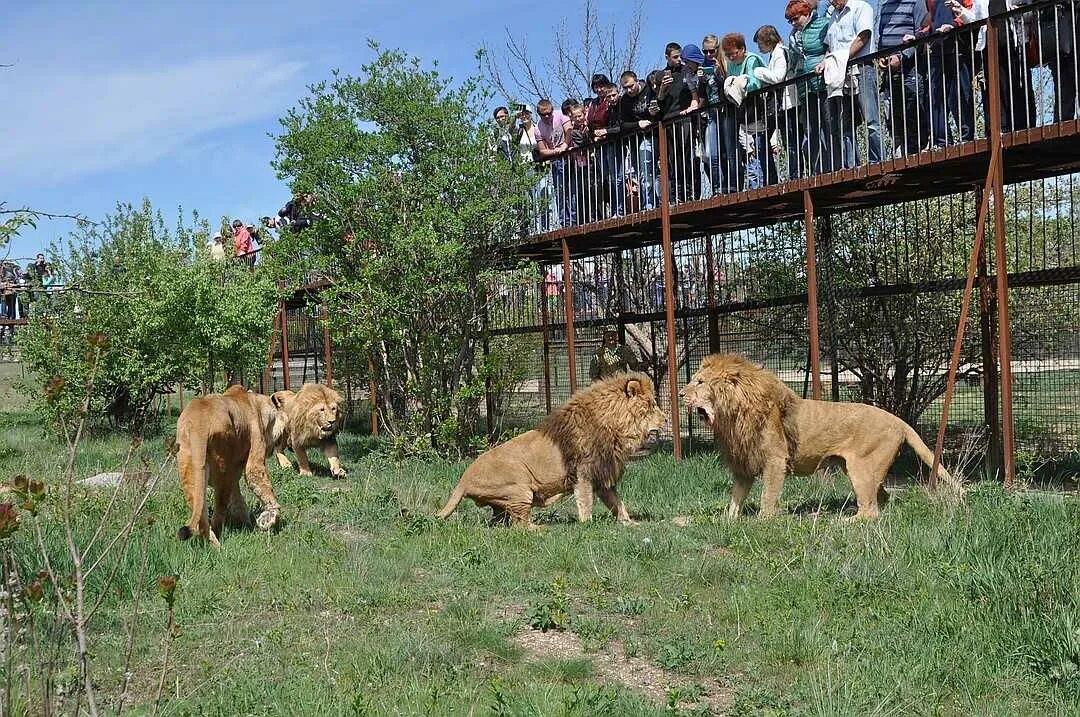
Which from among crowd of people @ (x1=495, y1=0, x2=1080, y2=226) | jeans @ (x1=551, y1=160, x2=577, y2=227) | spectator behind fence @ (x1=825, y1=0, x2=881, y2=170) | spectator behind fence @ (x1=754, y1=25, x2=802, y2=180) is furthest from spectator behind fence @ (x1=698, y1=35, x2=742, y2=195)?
jeans @ (x1=551, y1=160, x2=577, y2=227)

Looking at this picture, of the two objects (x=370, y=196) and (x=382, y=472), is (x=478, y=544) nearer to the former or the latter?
(x=382, y=472)

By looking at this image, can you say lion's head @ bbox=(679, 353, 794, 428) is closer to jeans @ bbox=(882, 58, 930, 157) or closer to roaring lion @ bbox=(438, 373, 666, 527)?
roaring lion @ bbox=(438, 373, 666, 527)

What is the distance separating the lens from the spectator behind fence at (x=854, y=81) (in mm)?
10086

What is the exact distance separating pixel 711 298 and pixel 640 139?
2397 millimetres

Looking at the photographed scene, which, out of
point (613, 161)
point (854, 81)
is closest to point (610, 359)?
point (613, 161)

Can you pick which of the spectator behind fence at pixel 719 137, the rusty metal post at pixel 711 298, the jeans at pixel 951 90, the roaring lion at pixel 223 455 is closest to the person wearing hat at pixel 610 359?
the rusty metal post at pixel 711 298

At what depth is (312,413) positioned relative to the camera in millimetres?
12680

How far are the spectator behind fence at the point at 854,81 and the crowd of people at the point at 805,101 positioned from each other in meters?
0.01

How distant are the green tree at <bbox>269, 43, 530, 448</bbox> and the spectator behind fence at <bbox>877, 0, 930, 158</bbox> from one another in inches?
195

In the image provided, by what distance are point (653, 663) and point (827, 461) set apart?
12.4 ft

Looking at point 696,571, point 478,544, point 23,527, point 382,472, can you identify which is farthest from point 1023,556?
point 382,472

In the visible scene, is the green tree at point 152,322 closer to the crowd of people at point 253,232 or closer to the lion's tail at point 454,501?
the crowd of people at point 253,232

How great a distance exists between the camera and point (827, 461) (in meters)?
8.67

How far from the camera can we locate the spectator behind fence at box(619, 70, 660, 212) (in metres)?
12.9
